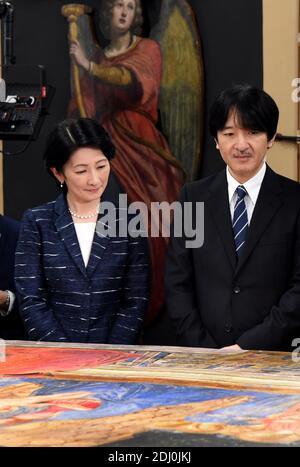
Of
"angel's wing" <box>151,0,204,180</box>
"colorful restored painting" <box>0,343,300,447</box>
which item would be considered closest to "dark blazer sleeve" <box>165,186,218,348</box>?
"colorful restored painting" <box>0,343,300,447</box>

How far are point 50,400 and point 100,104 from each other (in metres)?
2.87

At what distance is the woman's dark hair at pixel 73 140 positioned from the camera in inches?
131

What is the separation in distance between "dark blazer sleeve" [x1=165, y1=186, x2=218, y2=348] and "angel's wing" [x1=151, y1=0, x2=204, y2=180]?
1515mm

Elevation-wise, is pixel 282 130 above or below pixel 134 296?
above

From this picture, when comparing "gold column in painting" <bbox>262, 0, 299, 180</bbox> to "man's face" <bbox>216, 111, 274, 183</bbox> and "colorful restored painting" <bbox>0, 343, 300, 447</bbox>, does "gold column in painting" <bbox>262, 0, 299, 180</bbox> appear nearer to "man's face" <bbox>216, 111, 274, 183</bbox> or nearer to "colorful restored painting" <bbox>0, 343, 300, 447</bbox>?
"man's face" <bbox>216, 111, 274, 183</bbox>

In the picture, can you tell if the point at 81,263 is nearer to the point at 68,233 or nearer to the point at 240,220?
the point at 68,233

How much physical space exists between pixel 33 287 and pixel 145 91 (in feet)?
6.08

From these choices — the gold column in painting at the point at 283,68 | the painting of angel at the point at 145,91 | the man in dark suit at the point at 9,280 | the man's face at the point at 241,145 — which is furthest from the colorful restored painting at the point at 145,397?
the painting of angel at the point at 145,91

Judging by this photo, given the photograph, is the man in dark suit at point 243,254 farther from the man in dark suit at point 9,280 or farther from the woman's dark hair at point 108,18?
the woman's dark hair at point 108,18

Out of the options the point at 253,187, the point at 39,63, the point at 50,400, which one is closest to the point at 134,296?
the point at 253,187

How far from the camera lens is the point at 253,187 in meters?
3.25

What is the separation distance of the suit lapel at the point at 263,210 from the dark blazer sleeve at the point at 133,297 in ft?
1.26
